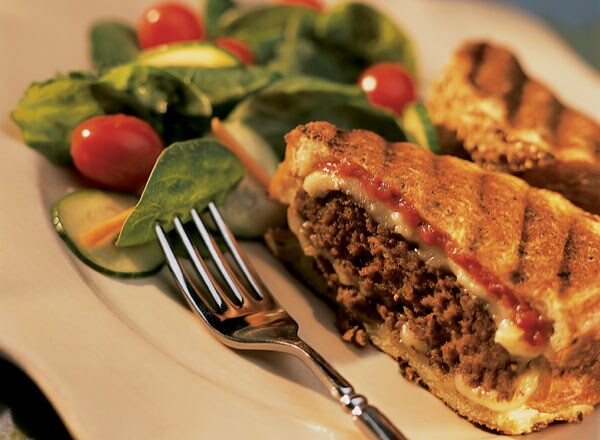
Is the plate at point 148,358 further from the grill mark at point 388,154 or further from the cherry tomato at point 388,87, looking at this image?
the cherry tomato at point 388,87

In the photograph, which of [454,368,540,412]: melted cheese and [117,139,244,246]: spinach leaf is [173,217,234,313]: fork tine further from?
[454,368,540,412]: melted cheese

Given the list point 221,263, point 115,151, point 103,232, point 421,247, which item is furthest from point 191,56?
point 421,247

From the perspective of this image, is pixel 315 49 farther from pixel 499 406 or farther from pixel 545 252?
pixel 499 406

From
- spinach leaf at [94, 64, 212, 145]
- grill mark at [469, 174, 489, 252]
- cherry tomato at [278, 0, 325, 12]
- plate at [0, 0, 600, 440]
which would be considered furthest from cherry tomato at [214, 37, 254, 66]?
grill mark at [469, 174, 489, 252]

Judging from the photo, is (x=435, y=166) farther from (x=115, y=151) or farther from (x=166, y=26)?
(x=166, y=26)

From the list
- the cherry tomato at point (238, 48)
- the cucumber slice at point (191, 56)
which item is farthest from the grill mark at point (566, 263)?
the cherry tomato at point (238, 48)

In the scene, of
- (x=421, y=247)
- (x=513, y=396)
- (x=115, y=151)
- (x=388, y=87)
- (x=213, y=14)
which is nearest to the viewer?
(x=513, y=396)
